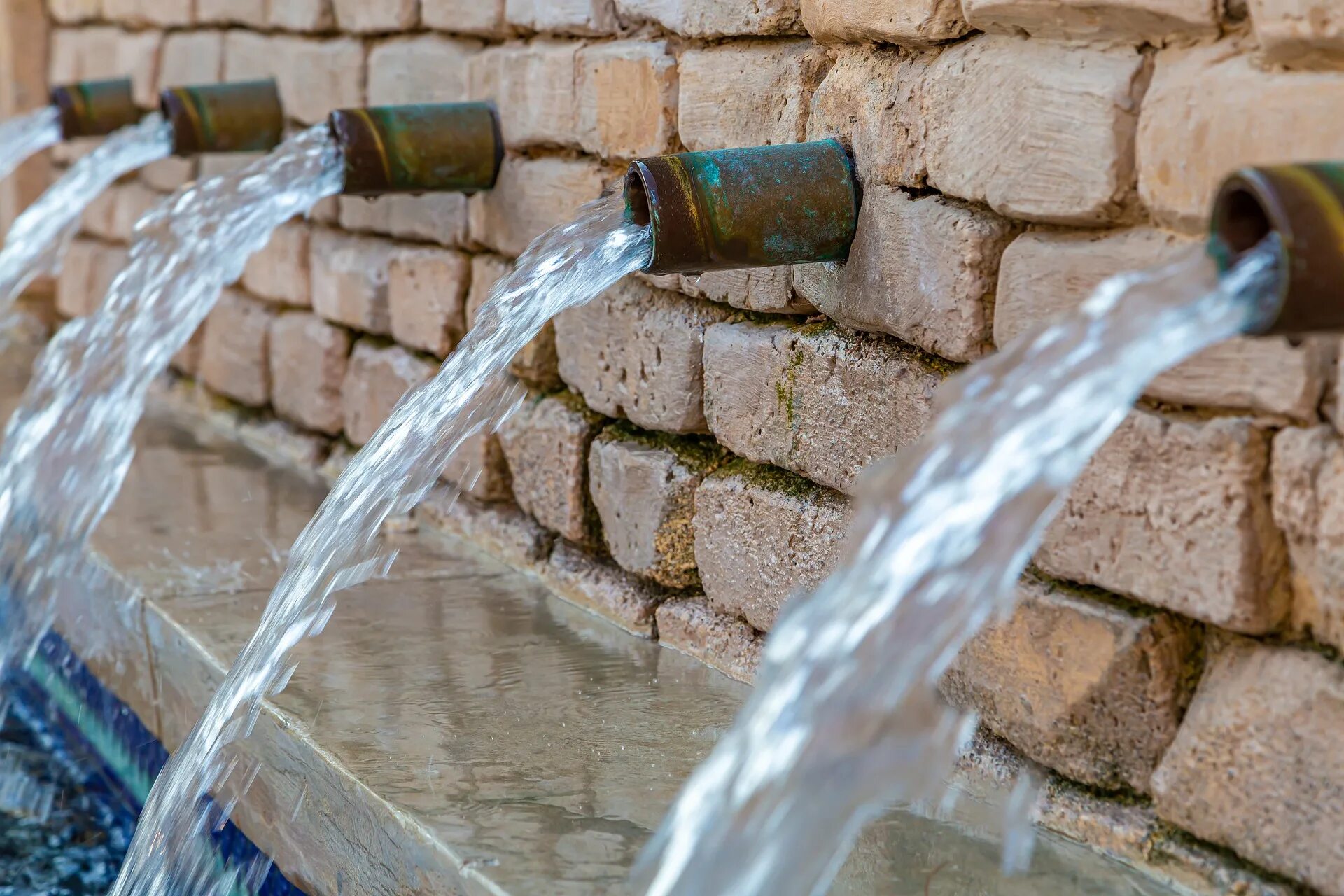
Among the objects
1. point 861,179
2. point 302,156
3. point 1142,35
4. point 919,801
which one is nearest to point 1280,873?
point 919,801

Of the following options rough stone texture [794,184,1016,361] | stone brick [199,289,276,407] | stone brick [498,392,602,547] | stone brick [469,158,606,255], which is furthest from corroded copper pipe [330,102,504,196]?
stone brick [199,289,276,407]

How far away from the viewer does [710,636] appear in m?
2.89

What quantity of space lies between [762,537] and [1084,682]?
0.74 metres

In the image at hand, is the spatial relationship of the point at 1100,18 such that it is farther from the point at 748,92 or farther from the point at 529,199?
the point at 529,199

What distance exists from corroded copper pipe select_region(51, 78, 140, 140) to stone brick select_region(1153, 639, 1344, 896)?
385cm

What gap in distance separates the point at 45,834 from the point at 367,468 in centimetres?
101

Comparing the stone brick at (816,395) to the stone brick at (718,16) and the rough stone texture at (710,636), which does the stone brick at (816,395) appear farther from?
the stone brick at (718,16)

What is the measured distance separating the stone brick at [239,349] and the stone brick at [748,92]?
2.20 metres

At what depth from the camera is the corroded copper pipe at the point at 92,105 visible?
480cm

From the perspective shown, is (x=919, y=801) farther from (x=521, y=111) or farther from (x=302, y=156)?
(x=302, y=156)

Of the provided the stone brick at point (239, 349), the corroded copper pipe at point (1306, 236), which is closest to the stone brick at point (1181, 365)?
the corroded copper pipe at point (1306, 236)

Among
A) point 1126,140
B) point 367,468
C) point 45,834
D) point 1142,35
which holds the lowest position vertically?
point 45,834

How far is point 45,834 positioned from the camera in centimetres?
315

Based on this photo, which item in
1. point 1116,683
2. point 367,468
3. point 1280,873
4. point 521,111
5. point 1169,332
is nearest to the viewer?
point 1169,332
